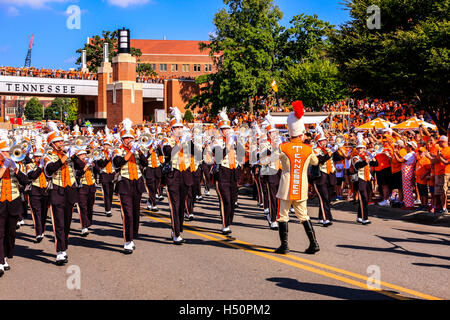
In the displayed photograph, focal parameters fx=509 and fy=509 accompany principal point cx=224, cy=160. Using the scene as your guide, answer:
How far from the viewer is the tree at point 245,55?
142ft

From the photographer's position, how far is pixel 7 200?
24.6 feet

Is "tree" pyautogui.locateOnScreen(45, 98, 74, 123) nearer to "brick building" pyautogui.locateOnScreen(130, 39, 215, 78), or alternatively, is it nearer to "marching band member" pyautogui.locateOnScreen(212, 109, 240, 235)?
"brick building" pyautogui.locateOnScreen(130, 39, 215, 78)

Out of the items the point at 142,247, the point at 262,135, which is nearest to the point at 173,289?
the point at 142,247

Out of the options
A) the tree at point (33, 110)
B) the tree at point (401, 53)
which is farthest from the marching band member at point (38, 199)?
the tree at point (33, 110)

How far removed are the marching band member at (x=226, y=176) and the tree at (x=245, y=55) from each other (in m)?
33.1

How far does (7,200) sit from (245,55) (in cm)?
Result: 3815

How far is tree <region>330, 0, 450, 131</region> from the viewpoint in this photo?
62.3ft

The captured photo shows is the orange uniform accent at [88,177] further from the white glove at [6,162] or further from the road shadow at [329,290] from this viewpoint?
the road shadow at [329,290]

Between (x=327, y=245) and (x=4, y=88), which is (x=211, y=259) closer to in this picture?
(x=327, y=245)

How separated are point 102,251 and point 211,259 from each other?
2.13m

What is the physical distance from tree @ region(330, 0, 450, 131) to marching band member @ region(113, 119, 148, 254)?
1361cm

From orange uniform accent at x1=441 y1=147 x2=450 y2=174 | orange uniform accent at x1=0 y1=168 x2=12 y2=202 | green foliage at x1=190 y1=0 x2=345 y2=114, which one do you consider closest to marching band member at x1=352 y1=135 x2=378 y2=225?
orange uniform accent at x1=441 y1=147 x2=450 y2=174
